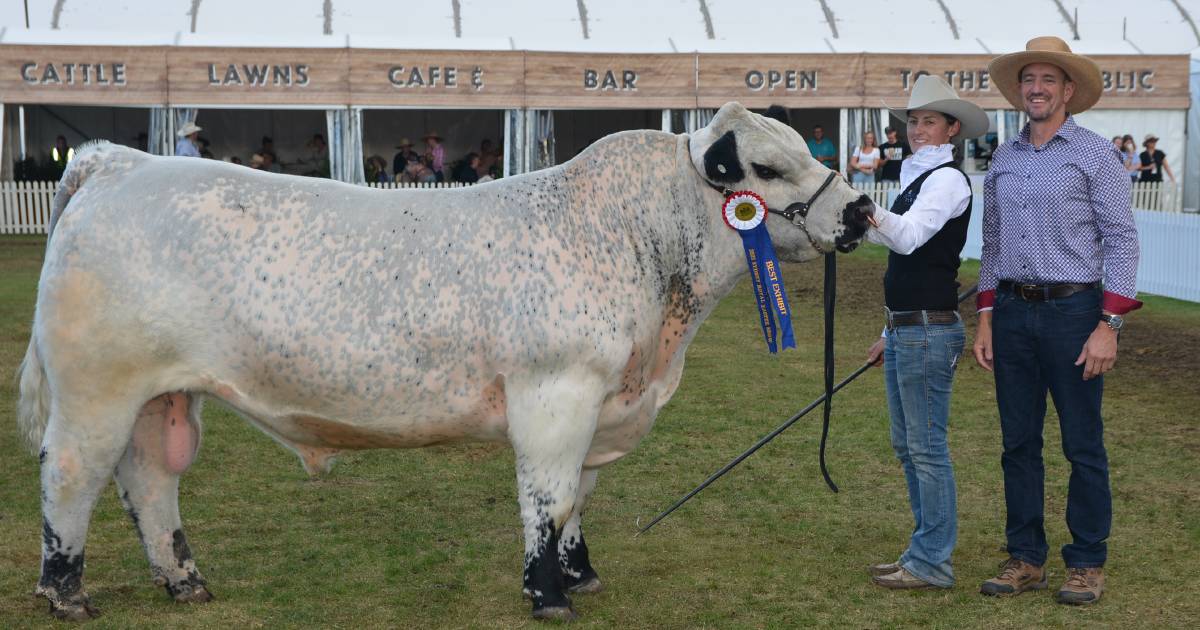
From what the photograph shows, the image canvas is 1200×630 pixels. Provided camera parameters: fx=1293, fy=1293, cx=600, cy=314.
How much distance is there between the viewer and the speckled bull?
15.7 feet

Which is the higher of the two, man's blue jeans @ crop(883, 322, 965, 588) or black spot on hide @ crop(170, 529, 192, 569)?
man's blue jeans @ crop(883, 322, 965, 588)

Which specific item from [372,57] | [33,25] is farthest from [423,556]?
[33,25]

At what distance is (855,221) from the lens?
190 inches

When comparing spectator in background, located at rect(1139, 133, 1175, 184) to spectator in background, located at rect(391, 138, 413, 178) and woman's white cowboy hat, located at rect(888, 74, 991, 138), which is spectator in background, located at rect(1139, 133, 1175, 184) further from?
woman's white cowboy hat, located at rect(888, 74, 991, 138)

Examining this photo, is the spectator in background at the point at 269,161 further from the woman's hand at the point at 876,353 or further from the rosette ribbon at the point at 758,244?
the rosette ribbon at the point at 758,244

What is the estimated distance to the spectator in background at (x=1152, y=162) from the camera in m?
25.9

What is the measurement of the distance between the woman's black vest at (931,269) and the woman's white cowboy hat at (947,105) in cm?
20

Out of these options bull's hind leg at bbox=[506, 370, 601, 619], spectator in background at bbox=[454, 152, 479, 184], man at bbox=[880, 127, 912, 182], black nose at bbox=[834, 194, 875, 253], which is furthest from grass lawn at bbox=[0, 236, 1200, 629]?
spectator in background at bbox=[454, 152, 479, 184]

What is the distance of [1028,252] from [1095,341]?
45 centimetres

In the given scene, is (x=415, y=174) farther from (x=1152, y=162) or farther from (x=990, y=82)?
(x=1152, y=162)

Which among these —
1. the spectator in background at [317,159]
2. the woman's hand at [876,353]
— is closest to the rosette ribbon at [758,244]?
the woman's hand at [876,353]

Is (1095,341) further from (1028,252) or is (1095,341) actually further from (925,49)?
(925,49)

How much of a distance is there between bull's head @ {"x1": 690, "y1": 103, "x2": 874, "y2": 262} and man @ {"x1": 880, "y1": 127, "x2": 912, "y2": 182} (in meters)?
20.2

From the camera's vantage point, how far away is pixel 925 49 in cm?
2731
